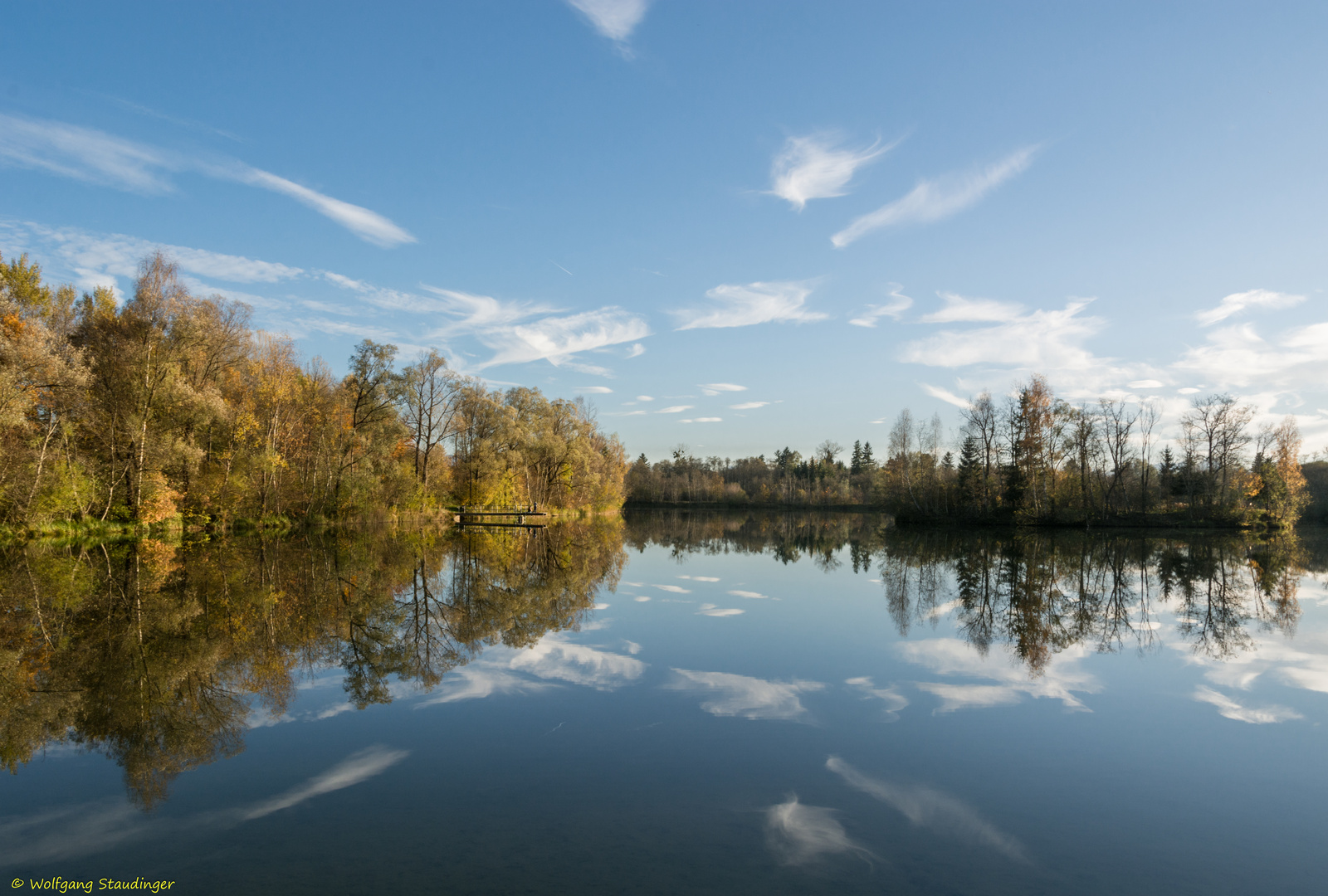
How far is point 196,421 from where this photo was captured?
945 inches

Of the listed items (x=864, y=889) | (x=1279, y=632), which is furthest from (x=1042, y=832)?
(x=1279, y=632)

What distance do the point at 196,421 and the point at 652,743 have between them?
25652mm

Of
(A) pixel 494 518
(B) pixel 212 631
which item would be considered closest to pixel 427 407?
(A) pixel 494 518

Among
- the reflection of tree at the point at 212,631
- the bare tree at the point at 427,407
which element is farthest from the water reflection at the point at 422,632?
the bare tree at the point at 427,407

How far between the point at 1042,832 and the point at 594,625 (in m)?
7.17

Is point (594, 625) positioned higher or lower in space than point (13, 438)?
lower

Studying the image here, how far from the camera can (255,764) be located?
491 cm

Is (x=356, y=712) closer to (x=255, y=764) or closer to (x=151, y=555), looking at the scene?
(x=255, y=764)

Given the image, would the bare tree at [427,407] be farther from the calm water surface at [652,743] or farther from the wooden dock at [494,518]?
the calm water surface at [652,743]

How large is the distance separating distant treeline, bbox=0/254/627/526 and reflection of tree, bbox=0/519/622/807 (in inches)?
155

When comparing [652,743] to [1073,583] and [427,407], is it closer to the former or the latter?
[1073,583]

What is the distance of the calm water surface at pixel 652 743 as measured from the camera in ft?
11.6

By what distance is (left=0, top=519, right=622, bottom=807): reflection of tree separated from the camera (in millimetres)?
5602

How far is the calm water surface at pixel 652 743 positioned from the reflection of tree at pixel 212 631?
2.3 inches
